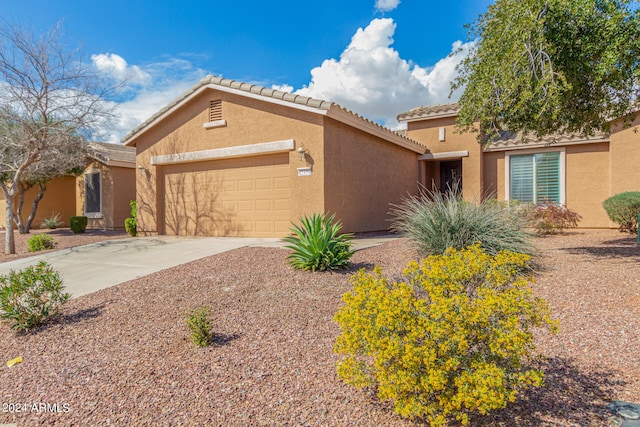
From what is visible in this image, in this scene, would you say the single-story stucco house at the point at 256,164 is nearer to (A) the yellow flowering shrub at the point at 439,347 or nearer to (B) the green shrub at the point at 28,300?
(B) the green shrub at the point at 28,300

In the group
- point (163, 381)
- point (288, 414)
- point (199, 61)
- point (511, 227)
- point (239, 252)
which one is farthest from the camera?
point (199, 61)

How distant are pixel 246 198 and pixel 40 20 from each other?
7.76 meters

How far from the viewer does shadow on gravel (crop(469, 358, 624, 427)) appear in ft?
9.34

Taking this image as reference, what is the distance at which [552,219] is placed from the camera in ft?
39.0

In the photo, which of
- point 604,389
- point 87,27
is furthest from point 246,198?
point 604,389

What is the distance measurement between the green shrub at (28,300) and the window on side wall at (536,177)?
Answer: 48.1 ft

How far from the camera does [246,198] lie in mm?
11570

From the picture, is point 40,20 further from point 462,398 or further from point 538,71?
point 462,398

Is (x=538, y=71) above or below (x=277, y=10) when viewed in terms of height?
below

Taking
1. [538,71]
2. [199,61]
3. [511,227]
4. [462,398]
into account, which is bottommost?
[462,398]

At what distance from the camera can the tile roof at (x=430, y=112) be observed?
50.2 ft

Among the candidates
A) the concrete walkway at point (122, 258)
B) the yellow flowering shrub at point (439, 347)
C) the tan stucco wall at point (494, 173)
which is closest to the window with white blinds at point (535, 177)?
the tan stucco wall at point (494, 173)

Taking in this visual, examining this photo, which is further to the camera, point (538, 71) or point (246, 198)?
point (246, 198)

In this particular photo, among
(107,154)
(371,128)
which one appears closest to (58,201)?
(107,154)
